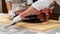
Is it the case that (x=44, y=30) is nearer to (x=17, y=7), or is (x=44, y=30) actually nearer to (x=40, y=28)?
(x=40, y=28)

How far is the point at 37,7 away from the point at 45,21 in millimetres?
232

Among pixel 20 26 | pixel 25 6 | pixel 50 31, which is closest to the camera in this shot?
pixel 50 31

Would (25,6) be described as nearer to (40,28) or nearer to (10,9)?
(10,9)

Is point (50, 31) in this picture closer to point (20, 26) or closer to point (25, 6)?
point (20, 26)

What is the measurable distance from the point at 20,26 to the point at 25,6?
28cm

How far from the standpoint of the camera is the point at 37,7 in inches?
31.5

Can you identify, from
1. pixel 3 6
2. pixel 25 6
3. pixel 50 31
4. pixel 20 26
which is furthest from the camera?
pixel 3 6

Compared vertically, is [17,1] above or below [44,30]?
above

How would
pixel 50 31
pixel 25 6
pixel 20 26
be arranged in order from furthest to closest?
pixel 25 6
pixel 20 26
pixel 50 31

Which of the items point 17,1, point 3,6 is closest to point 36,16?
point 17,1

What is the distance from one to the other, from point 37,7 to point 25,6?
349mm

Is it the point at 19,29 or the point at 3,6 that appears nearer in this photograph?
the point at 19,29

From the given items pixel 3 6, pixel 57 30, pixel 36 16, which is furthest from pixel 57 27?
pixel 3 6

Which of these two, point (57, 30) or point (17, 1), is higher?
point (17, 1)
